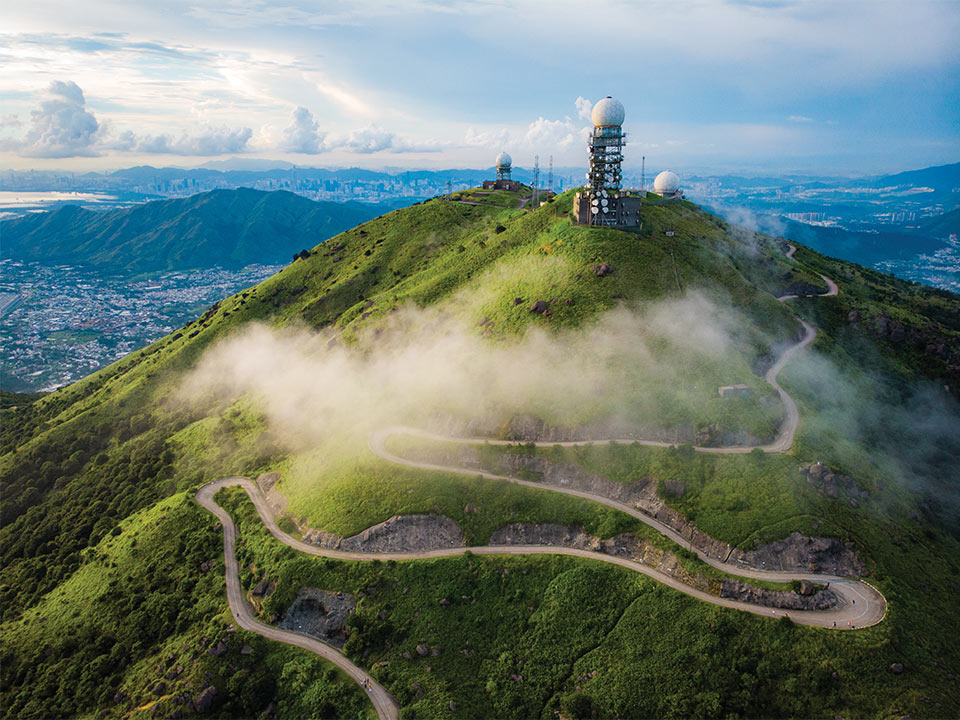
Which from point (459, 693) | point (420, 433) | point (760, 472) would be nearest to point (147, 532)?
point (420, 433)

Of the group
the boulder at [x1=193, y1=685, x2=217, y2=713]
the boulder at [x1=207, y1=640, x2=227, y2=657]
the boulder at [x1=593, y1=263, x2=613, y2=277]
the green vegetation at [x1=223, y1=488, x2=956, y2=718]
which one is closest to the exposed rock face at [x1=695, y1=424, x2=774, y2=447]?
the green vegetation at [x1=223, y1=488, x2=956, y2=718]

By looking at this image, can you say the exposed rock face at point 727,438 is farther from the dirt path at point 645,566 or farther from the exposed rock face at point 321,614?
the exposed rock face at point 321,614

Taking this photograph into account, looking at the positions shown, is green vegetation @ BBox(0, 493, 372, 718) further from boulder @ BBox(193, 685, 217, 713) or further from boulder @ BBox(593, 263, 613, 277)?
boulder @ BBox(593, 263, 613, 277)

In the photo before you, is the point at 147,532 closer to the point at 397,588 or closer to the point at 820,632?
the point at 397,588

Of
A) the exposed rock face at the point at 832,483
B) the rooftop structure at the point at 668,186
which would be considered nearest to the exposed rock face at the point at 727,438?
the exposed rock face at the point at 832,483

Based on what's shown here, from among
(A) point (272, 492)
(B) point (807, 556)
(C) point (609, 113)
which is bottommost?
(A) point (272, 492)

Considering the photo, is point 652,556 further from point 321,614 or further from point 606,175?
point 606,175

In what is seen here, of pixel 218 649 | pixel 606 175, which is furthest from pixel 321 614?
pixel 606 175

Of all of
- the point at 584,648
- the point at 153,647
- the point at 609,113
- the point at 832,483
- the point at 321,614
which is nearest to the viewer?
the point at 584,648
